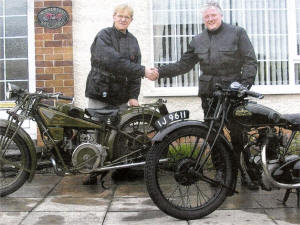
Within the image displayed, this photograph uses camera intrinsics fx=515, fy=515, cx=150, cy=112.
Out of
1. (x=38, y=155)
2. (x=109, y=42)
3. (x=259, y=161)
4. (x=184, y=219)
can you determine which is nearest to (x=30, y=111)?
(x=38, y=155)

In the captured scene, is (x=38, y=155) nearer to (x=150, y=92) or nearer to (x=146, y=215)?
(x=146, y=215)

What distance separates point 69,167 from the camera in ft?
16.8

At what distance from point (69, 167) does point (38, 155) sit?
35 cm

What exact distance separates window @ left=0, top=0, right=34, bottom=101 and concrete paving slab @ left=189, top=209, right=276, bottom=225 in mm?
3797

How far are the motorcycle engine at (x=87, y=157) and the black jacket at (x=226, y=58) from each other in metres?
1.37

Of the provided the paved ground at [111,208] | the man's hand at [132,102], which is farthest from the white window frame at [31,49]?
the paved ground at [111,208]

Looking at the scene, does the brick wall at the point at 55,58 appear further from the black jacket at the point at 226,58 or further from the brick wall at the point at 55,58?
the black jacket at the point at 226,58

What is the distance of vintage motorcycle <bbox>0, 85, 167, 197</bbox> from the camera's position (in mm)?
4973

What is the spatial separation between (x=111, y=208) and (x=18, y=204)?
88 centimetres

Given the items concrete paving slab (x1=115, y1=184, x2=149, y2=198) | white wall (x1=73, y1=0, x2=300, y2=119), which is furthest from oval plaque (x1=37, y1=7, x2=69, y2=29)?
concrete paving slab (x1=115, y1=184, x2=149, y2=198)

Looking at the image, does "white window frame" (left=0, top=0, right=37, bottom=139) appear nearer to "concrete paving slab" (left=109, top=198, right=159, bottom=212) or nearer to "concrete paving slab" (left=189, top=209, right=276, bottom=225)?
"concrete paving slab" (left=109, top=198, right=159, bottom=212)

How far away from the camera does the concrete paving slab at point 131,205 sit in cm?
449

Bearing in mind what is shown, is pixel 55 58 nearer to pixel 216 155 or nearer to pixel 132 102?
pixel 132 102

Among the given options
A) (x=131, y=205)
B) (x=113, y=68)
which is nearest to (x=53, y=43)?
(x=113, y=68)
